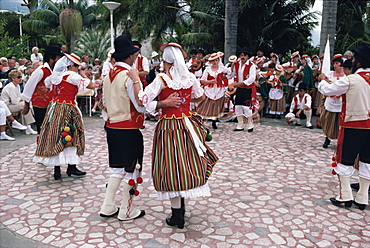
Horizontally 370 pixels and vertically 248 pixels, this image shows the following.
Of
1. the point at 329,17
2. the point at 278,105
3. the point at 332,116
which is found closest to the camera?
the point at 332,116

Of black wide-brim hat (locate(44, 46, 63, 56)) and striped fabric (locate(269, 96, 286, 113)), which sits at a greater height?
black wide-brim hat (locate(44, 46, 63, 56))

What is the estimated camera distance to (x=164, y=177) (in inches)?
143

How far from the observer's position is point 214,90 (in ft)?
30.0

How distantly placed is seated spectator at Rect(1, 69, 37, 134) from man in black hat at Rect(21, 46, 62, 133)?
3009mm

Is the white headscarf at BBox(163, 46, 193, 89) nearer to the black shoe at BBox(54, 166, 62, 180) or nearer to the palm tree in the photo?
the black shoe at BBox(54, 166, 62, 180)

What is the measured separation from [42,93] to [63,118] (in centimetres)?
105

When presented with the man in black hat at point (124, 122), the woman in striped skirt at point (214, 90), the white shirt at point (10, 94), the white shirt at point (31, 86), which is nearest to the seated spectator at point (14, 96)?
the white shirt at point (10, 94)

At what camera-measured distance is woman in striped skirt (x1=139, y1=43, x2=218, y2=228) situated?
362cm

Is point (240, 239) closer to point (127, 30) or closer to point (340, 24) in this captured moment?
point (340, 24)

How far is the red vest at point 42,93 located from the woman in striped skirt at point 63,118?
543 millimetres

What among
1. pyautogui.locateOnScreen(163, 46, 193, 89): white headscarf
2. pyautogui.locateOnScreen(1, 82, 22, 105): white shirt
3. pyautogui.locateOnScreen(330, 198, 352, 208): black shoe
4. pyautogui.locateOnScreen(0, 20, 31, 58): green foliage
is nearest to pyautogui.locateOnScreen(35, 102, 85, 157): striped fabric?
pyautogui.locateOnScreen(163, 46, 193, 89): white headscarf

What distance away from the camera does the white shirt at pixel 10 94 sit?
889 cm

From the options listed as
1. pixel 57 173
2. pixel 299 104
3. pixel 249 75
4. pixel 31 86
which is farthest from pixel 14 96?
pixel 299 104

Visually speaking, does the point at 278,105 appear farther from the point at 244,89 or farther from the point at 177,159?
the point at 177,159
